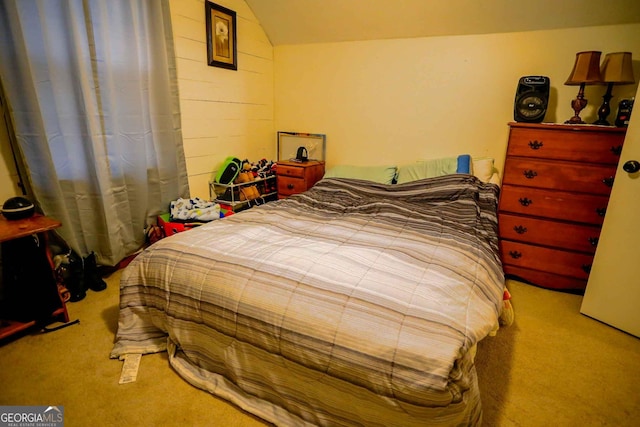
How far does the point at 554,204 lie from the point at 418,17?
1.79 meters

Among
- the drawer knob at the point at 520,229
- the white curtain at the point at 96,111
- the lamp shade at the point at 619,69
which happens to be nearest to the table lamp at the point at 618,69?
the lamp shade at the point at 619,69

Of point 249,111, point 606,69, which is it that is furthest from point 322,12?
point 606,69

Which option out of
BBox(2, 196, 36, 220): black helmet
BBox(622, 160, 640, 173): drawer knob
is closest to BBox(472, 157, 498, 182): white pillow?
BBox(622, 160, 640, 173): drawer knob

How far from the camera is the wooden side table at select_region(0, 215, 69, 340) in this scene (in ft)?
5.33

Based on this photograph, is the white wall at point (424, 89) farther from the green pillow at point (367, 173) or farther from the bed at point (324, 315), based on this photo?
the bed at point (324, 315)

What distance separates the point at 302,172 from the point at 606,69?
2331 millimetres

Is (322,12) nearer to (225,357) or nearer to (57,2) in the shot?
(57,2)

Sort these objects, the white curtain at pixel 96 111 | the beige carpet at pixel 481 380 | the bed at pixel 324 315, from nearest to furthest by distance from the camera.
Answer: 1. the bed at pixel 324 315
2. the beige carpet at pixel 481 380
3. the white curtain at pixel 96 111

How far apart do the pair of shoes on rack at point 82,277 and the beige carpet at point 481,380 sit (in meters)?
0.20

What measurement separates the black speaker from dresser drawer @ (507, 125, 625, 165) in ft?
0.57

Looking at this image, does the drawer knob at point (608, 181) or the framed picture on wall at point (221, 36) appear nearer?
the drawer knob at point (608, 181)

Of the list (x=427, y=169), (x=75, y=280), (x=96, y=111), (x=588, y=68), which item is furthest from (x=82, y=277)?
(x=588, y=68)

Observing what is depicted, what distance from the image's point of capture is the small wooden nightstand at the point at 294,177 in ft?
10.6

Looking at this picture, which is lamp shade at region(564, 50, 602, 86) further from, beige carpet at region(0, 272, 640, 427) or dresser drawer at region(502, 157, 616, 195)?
beige carpet at region(0, 272, 640, 427)
